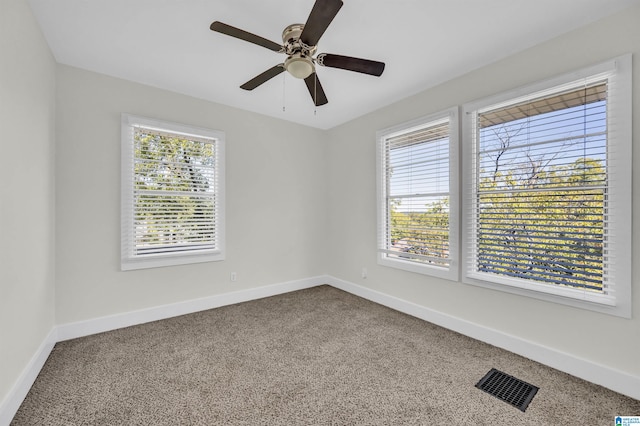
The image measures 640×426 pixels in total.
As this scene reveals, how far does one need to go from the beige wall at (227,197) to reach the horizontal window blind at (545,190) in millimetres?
2472

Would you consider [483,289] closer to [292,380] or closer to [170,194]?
[292,380]

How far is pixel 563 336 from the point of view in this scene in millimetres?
2176

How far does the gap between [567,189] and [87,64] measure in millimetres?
4373

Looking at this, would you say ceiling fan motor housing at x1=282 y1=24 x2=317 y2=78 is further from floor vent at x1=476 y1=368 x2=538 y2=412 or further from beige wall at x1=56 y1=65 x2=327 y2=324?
floor vent at x1=476 y1=368 x2=538 y2=412

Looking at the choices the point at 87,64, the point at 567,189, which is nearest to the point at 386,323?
the point at 567,189

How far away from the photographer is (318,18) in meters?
1.60

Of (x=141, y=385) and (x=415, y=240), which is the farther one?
(x=415, y=240)

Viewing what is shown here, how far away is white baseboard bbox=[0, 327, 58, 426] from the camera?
158cm

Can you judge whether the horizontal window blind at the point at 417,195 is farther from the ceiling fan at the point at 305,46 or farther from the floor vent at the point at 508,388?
the ceiling fan at the point at 305,46

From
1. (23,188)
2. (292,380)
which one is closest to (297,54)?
(23,188)

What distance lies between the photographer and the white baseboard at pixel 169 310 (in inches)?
107

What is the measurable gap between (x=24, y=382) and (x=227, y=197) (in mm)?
2356

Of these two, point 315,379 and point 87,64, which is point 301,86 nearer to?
point 87,64

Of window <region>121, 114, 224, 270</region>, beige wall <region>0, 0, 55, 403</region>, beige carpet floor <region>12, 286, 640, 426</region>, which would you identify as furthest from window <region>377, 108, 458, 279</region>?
beige wall <region>0, 0, 55, 403</region>
